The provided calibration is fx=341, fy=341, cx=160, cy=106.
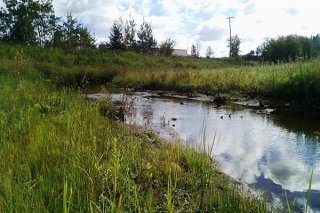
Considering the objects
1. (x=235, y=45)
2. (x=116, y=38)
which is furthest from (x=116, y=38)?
(x=235, y=45)

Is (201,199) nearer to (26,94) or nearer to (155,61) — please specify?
(26,94)

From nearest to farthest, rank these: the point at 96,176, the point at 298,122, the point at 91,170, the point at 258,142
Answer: the point at 96,176
the point at 91,170
the point at 258,142
the point at 298,122

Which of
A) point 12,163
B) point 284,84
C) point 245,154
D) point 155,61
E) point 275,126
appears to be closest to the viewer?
point 12,163

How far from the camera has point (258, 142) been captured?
256 inches

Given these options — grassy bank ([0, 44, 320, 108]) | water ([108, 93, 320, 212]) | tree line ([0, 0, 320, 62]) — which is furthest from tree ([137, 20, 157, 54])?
water ([108, 93, 320, 212])

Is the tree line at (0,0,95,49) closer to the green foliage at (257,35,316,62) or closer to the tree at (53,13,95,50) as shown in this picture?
the tree at (53,13,95,50)

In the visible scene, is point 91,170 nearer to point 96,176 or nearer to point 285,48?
point 96,176

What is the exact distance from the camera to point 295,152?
5.73 m

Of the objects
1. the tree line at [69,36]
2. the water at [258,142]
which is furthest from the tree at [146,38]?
the water at [258,142]

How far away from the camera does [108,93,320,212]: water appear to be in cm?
434

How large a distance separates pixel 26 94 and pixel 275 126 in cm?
574

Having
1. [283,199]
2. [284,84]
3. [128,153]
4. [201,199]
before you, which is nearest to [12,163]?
[128,153]

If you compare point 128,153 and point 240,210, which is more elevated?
point 128,153

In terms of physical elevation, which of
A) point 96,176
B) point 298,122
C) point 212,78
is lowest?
point 298,122
